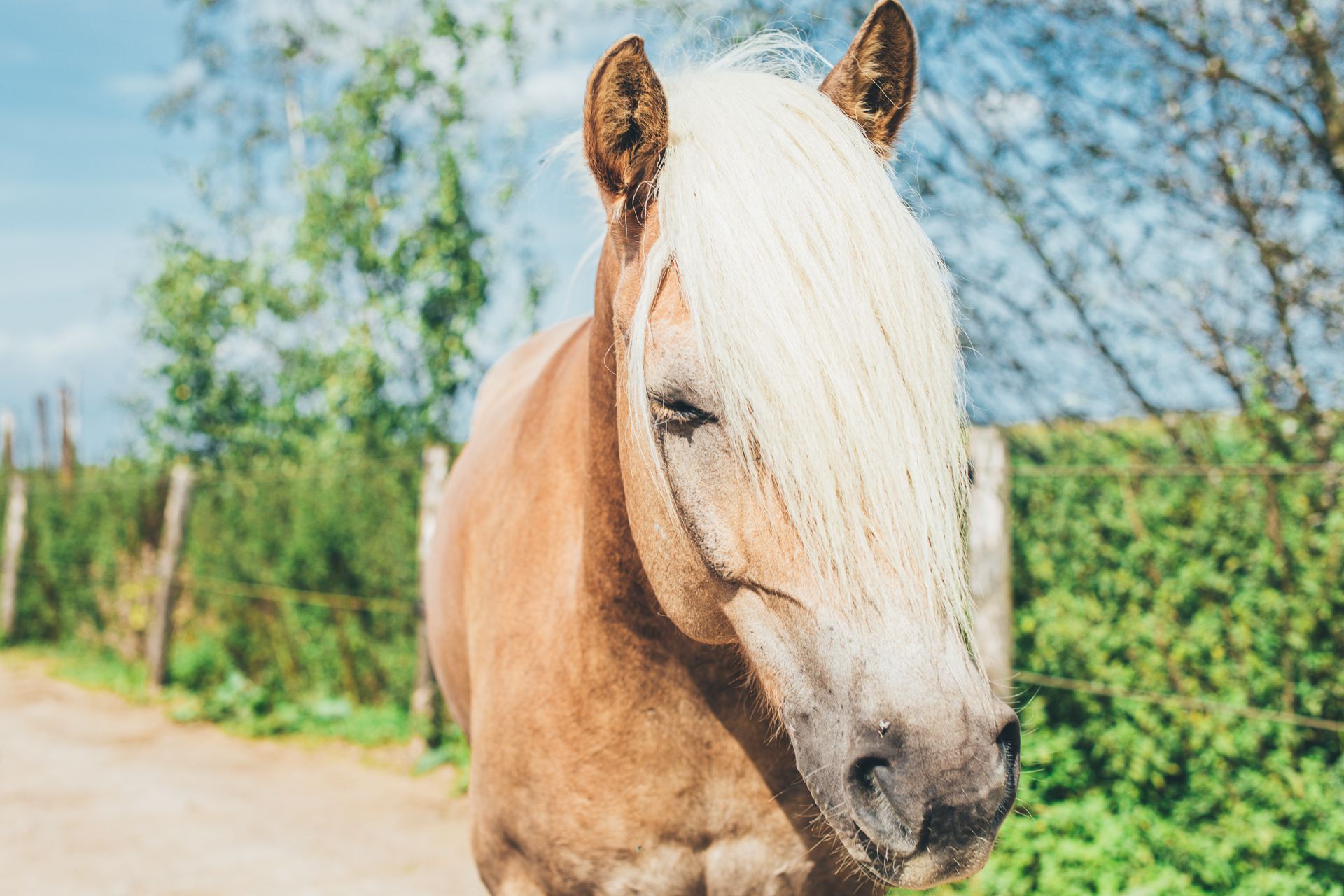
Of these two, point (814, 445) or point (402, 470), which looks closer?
point (814, 445)

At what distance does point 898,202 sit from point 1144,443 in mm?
3066

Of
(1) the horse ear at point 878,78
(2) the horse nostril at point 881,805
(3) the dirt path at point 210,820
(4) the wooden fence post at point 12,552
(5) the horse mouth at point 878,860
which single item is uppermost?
(1) the horse ear at point 878,78

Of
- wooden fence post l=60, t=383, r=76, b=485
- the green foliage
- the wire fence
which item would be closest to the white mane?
the wire fence

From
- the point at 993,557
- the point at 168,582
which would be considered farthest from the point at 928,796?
the point at 168,582

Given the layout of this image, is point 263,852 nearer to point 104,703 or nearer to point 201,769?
point 201,769

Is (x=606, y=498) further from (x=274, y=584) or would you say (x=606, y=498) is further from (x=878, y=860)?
(x=274, y=584)

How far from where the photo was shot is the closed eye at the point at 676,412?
124cm

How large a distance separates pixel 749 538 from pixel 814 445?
19 cm

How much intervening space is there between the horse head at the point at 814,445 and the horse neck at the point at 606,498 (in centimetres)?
19

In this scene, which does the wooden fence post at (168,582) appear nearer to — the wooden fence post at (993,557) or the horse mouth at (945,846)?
the wooden fence post at (993,557)

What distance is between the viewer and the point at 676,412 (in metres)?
1.26

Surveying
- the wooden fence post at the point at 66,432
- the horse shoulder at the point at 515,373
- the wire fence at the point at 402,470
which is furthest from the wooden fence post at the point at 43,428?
the horse shoulder at the point at 515,373

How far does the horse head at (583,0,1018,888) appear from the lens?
104 cm

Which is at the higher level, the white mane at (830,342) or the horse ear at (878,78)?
the horse ear at (878,78)
